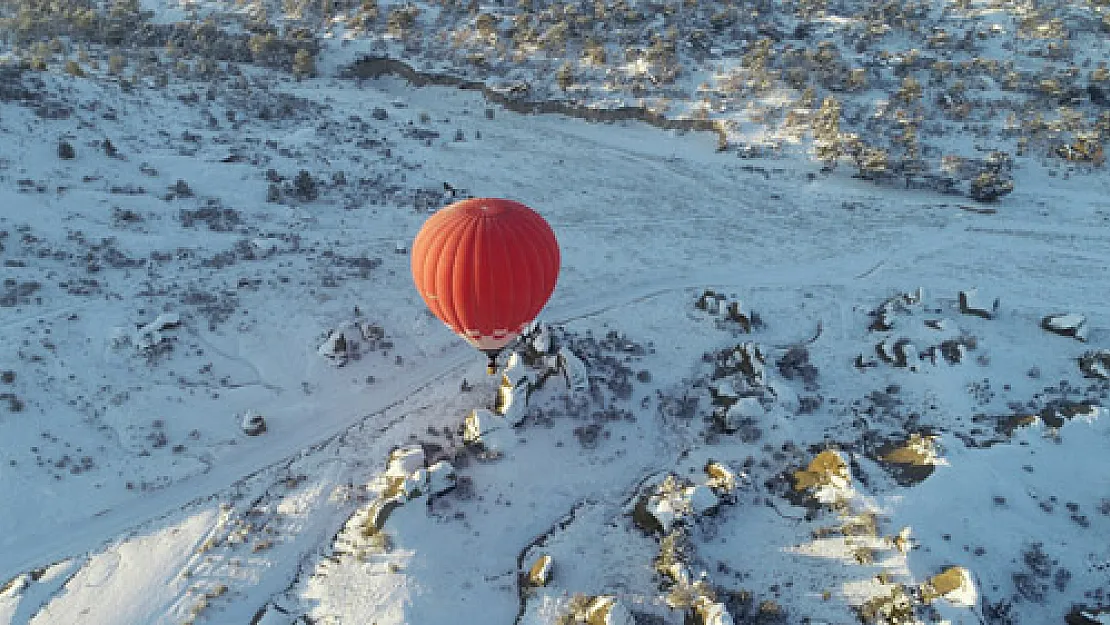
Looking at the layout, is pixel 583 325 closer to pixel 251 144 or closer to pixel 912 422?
pixel 912 422

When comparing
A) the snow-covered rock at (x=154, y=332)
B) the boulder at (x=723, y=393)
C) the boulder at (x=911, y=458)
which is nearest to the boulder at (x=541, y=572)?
the boulder at (x=723, y=393)

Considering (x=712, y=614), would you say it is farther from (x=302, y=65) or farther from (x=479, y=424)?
(x=302, y=65)

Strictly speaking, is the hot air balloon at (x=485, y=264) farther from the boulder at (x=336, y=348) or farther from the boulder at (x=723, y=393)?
the boulder at (x=723, y=393)

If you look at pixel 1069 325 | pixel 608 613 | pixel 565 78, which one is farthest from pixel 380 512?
pixel 565 78

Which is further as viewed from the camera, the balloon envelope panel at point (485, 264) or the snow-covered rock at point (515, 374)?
the snow-covered rock at point (515, 374)

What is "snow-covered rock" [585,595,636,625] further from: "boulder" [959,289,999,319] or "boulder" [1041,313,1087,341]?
"boulder" [1041,313,1087,341]

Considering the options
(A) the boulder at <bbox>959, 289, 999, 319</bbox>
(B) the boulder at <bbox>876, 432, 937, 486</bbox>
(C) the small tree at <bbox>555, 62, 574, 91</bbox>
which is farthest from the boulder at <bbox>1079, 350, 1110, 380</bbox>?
(C) the small tree at <bbox>555, 62, 574, 91</bbox>
